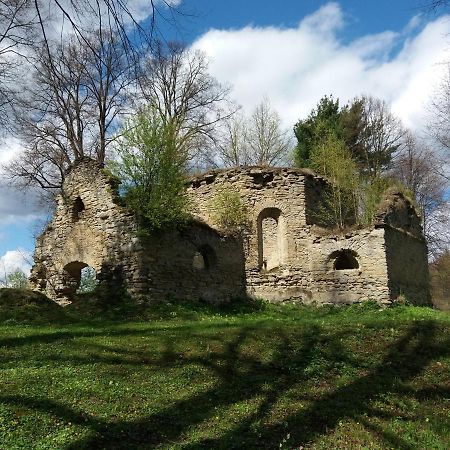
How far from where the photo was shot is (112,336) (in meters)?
9.98

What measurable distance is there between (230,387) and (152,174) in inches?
347

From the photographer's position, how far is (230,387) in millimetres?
7211

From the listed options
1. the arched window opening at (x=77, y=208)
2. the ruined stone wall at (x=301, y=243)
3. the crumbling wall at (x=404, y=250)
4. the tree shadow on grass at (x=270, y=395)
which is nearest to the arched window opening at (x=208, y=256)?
the ruined stone wall at (x=301, y=243)

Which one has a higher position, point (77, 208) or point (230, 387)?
point (77, 208)

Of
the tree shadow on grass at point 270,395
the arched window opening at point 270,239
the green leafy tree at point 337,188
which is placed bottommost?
the tree shadow on grass at point 270,395

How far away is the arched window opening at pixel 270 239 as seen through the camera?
66.7ft

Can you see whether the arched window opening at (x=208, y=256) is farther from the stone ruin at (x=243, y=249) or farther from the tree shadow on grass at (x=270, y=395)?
the tree shadow on grass at (x=270, y=395)

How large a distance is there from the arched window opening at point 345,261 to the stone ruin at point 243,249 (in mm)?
44

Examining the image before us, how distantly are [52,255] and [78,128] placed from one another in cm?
944

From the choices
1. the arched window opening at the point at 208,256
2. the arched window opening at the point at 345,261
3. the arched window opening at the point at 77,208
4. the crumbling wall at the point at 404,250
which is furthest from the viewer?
the arched window opening at the point at 345,261

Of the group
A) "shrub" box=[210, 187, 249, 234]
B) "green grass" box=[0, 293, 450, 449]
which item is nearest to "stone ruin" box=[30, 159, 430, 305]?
"shrub" box=[210, 187, 249, 234]

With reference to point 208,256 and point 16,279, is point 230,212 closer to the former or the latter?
point 208,256

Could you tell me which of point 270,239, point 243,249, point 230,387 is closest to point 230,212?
point 243,249

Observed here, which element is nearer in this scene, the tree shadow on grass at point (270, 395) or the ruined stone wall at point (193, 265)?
the tree shadow on grass at point (270, 395)
